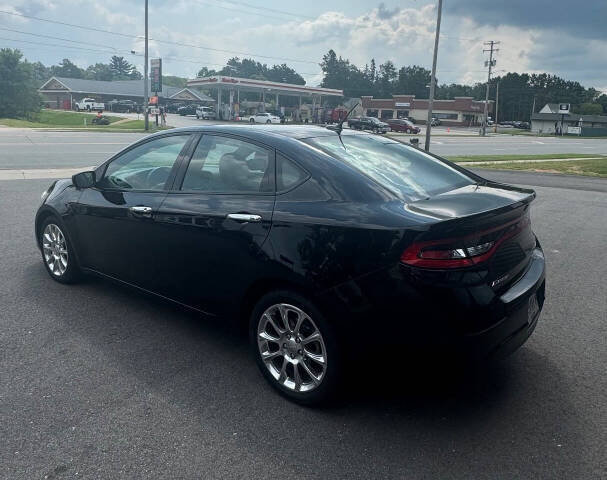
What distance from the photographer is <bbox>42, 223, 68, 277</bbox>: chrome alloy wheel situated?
5.29 meters

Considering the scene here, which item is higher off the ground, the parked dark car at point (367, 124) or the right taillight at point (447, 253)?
the parked dark car at point (367, 124)

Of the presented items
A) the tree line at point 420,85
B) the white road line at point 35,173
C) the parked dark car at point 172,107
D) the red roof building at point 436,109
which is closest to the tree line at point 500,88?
the tree line at point 420,85

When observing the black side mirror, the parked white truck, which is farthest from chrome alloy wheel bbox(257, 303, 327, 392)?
the parked white truck

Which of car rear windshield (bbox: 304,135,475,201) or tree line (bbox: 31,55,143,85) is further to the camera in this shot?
tree line (bbox: 31,55,143,85)

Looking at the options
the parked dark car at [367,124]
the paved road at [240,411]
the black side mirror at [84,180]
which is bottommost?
the paved road at [240,411]

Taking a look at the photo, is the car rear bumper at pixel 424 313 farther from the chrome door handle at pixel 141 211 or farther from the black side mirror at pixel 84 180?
the black side mirror at pixel 84 180

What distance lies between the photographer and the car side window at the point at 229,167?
12.2ft

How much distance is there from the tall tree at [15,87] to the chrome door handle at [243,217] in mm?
64961

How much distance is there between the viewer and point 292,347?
11.2 ft

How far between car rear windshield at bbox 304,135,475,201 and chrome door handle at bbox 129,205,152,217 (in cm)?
135

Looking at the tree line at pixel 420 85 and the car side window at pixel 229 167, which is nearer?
the car side window at pixel 229 167

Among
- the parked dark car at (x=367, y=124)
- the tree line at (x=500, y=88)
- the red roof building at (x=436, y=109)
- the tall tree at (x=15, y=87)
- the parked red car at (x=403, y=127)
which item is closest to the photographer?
the parked dark car at (x=367, y=124)

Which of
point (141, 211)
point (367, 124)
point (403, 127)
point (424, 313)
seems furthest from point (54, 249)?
Result: point (403, 127)

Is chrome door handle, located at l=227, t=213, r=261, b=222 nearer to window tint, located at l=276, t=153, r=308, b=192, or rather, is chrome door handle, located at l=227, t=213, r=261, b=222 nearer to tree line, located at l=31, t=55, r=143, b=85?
window tint, located at l=276, t=153, r=308, b=192
